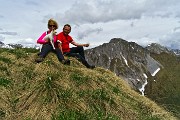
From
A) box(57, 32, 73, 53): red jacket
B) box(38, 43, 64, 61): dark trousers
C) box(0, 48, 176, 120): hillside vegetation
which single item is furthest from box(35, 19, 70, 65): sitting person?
box(0, 48, 176, 120): hillside vegetation

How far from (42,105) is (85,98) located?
1.72 metres

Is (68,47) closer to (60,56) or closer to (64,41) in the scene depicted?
(64,41)

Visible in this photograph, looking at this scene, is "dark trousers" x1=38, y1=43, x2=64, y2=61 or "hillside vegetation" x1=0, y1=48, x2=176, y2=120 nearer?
"hillside vegetation" x1=0, y1=48, x2=176, y2=120

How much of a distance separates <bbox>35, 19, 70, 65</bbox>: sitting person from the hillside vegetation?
1.09m

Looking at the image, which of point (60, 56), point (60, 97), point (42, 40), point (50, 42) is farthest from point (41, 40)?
point (60, 97)

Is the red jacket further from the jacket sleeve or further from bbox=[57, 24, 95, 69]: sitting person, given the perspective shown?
the jacket sleeve

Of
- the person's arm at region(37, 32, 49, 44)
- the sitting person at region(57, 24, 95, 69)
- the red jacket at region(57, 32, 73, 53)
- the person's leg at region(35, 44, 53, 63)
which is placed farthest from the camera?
the red jacket at region(57, 32, 73, 53)

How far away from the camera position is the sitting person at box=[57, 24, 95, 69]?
59.8 feet

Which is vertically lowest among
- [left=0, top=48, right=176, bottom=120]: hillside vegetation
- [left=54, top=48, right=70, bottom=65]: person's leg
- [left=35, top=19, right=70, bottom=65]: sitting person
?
[left=0, top=48, right=176, bottom=120]: hillside vegetation

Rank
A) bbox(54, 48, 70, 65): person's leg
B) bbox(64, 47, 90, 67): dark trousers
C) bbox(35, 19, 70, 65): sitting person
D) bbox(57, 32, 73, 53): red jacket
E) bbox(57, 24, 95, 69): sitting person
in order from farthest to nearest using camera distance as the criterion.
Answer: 1. bbox(57, 32, 73, 53): red jacket
2. bbox(57, 24, 95, 69): sitting person
3. bbox(64, 47, 90, 67): dark trousers
4. bbox(35, 19, 70, 65): sitting person
5. bbox(54, 48, 70, 65): person's leg

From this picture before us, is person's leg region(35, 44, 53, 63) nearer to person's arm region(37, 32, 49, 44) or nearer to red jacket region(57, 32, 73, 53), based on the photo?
person's arm region(37, 32, 49, 44)

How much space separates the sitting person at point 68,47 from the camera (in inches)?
717

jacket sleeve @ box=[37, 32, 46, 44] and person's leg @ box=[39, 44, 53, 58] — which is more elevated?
jacket sleeve @ box=[37, 32, 46, 44]

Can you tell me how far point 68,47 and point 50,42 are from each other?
1.80m
